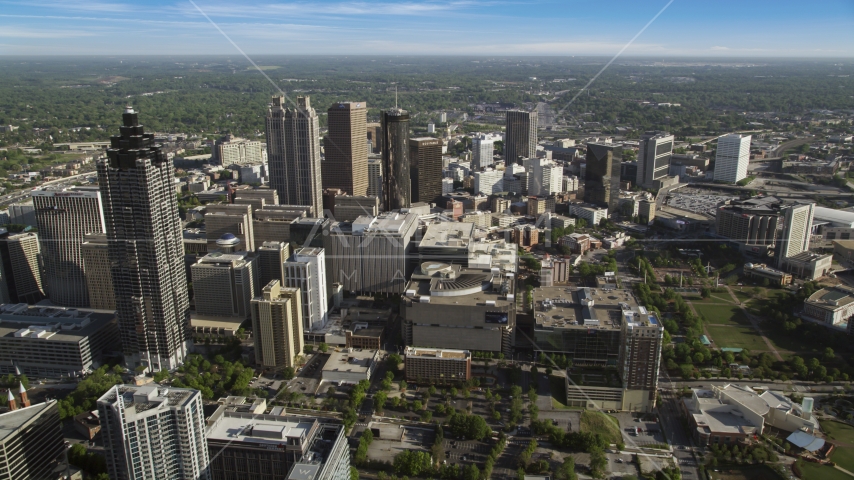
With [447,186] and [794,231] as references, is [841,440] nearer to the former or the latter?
[794,231]

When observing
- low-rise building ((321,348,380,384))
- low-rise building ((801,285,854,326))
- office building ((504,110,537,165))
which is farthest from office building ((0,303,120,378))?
office building ((504,110,537,165))

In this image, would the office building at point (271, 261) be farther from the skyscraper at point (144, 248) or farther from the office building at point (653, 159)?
the office building at point (653, 159)

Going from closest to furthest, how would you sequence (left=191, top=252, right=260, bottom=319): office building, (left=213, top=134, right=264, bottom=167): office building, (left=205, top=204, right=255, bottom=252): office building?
(left=191, top=252, right=260, bottom=319): office building < (left=205, top=204, right=255, bottom=252): office building < (left=213, top=134, right=264, bottom=167): office building

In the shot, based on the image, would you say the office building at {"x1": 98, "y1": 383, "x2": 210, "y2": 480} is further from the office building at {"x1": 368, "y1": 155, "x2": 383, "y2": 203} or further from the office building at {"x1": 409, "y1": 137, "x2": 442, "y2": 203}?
the office building at {"x1": 368, "y1": 155, "x2": 383, "y2": 203}

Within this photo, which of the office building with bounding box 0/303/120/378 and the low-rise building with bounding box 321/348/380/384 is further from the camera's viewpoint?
the office building with bounding box 0/303/120/378

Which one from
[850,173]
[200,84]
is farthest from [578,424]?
[200,84]

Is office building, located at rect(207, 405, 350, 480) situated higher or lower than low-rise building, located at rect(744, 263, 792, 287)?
higher

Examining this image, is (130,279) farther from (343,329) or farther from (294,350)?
(343,329)

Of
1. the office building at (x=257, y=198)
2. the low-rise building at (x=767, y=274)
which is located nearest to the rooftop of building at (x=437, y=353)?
the office building at (x=257, y=198)
